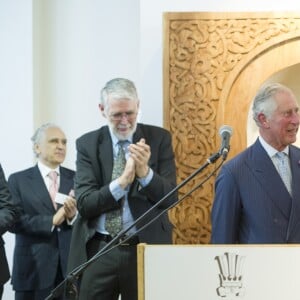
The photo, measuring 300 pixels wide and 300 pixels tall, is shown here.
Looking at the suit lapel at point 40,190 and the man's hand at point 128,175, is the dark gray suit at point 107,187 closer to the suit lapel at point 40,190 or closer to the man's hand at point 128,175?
the man's hand at point 128,175

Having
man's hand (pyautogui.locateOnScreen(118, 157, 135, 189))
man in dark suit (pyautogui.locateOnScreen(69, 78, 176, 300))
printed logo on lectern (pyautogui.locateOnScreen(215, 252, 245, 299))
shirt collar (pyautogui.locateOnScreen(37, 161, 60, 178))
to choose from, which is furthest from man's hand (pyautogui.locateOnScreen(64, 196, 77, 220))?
printed logo on lectern (pyautogui.locateOnScreen(215, 252, 245, 299))

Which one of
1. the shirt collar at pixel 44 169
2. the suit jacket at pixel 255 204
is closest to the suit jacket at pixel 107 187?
the suit jacket at pixel 255 204

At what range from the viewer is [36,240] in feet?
11.4

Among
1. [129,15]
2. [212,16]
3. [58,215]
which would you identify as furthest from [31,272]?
[129,15]

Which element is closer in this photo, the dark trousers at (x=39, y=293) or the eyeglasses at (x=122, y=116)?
the eyeglasses at (x=122, y=116)

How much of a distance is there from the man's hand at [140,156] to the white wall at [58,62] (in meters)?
1.86

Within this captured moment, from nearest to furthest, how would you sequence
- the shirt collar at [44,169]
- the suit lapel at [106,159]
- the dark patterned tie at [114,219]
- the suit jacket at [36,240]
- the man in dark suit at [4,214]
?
the dark patterned tie at [114,219] < the suit lapel at [106,159] < the man in dark suit at [4,214] < the suit jacket at [36,240] < the shirt collar at [44,169]

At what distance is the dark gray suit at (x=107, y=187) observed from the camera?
263cm

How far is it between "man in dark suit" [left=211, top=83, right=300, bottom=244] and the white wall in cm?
174

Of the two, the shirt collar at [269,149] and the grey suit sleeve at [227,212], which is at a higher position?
the shirt collar at [269,149]

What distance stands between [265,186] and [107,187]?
2.24 ft

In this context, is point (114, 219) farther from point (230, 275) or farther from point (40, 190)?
point (40, 190)

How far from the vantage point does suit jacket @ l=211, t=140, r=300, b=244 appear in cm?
261

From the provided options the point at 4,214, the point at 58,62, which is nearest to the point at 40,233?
the point at 4,214
